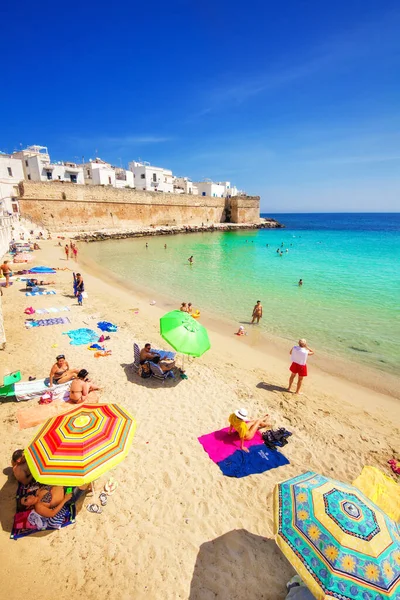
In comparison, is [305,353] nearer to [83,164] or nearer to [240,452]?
[240,452]

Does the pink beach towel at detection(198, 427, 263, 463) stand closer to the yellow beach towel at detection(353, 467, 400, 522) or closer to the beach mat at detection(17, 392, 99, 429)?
the yellow beach towel at detection(353, 467, 400, 522)

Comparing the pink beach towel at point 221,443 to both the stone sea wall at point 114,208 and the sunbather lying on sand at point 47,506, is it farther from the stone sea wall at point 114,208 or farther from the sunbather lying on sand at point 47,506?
the stone sea wall at point 114,208

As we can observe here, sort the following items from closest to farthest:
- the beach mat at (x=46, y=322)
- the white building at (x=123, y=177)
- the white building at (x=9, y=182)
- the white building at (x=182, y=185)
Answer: the beach mat at (x=46, y=322) → the white building at (x=9, y=182) → the white building at (x=123, y=177) → the white building at (x=182, y=185)

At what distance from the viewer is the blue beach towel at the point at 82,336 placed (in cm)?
779

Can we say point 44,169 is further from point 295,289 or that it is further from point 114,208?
point 295,289

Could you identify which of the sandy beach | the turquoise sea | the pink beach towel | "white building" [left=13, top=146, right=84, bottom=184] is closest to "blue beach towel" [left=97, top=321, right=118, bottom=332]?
the sandy beach

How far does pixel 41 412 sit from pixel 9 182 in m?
37.1

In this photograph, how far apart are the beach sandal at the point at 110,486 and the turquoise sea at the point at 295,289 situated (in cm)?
751

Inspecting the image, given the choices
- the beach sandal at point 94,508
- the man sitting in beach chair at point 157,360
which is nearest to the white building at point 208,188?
the man sitting in beach chair at point 157,360

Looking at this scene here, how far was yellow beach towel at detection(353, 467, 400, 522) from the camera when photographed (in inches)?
129

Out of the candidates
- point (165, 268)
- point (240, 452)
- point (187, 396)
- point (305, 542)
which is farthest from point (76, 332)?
point (165, 268)

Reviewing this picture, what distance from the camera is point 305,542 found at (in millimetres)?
2240

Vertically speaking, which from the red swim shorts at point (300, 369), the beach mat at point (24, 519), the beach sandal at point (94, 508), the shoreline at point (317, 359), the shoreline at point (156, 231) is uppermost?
the shoreline at point (156, 231)

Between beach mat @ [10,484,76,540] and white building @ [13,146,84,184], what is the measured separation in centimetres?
4681
